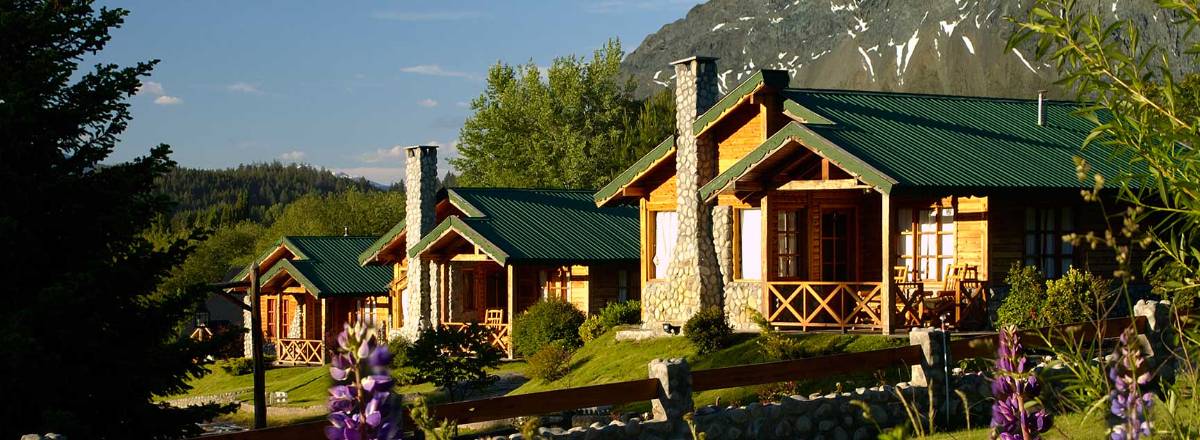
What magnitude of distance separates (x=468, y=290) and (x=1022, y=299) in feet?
60.8

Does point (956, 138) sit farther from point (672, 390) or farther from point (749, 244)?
point (672, 390)

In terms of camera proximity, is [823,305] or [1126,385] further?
[823,305]

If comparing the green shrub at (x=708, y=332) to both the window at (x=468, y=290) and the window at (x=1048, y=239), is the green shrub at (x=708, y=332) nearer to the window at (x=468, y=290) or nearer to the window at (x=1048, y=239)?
the window at (x=1048, y=239)

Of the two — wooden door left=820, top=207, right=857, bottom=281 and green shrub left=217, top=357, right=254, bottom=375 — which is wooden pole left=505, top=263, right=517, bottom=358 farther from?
green shrub left=217, top=357, right=254, bottom=375

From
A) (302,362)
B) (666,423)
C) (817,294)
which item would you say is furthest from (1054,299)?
(302,362)

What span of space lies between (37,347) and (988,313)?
1502cm

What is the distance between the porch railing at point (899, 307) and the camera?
23.1 metres

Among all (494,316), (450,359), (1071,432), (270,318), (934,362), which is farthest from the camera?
(270,318)

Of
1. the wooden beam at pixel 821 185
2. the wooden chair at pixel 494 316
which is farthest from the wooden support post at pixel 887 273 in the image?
the wooden chair at pixel 494 316

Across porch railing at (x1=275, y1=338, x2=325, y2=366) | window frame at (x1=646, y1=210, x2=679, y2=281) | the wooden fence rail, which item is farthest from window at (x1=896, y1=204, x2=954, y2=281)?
porch railing at (x1=275, y1=338, x2=325, y2=366)

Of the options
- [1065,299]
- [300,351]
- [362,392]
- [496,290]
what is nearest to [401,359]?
[496,290]

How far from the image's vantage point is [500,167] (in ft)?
224

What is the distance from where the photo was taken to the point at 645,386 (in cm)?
1289

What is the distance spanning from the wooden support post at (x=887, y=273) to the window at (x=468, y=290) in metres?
16.7
